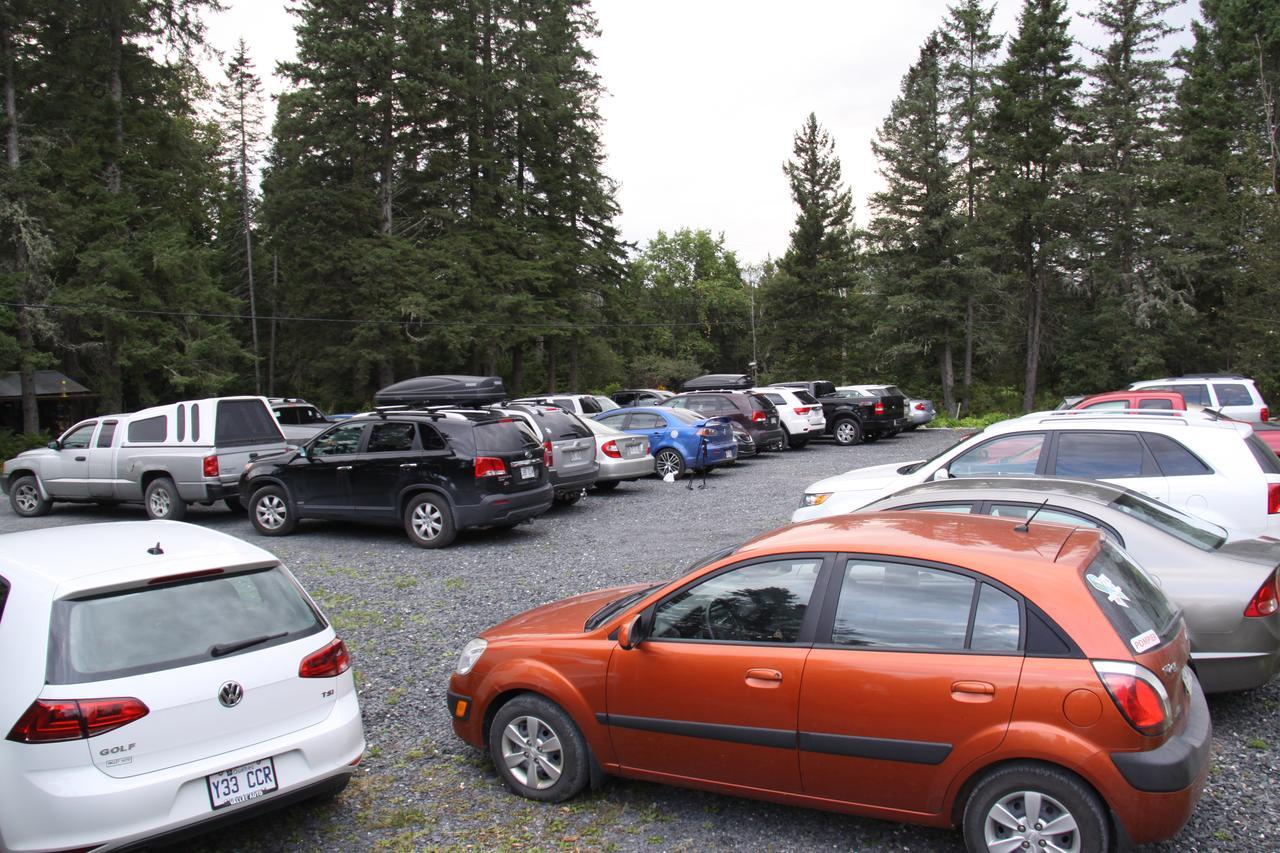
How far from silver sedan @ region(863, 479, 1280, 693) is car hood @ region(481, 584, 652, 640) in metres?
2.45

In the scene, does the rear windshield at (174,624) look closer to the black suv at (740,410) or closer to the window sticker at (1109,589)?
the window sticker at (1109,589)

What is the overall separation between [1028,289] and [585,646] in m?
41.1

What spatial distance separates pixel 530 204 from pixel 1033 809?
39900 millimetres

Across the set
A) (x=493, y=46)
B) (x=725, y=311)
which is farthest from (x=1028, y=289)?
(x=725, y=311)

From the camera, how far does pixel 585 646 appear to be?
13.9 feet

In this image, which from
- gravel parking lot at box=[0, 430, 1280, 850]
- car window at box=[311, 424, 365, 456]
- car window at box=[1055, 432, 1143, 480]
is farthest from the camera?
car window at box=[311, 424, 365, 456]

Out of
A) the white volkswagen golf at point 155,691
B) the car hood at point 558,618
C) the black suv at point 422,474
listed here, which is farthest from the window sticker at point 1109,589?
the black suv at point 422,474

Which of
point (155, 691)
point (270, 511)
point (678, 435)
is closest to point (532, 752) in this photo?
point (155, 691)

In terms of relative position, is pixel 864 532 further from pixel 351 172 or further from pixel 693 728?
pixel 351 172


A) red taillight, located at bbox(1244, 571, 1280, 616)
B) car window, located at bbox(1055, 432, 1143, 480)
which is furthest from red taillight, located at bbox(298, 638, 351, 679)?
car window, located at bbox(1055, 432, 1143, 480)

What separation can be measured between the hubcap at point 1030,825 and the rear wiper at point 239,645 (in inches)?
128

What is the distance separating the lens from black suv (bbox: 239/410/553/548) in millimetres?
10508

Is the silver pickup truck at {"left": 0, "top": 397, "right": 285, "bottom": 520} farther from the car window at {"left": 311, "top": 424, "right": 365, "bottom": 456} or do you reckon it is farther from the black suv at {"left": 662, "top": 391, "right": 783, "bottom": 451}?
the black suv at {"left": 662, "top": 391, "right": 783, "bottom": 451}

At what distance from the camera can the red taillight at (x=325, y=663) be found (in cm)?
→ 396
